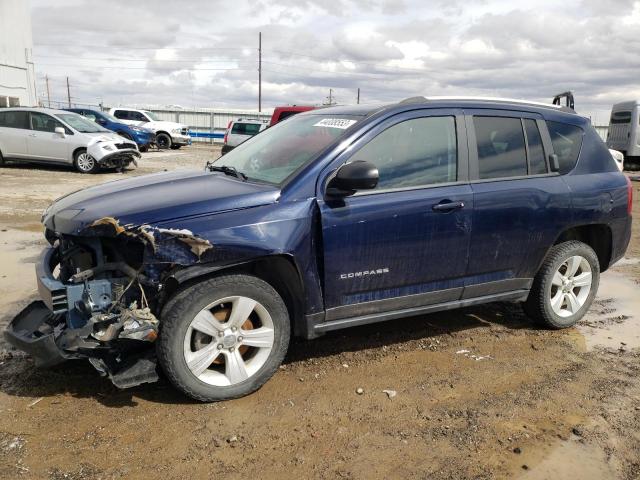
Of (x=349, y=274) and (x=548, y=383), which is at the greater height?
(x=349, y=274)

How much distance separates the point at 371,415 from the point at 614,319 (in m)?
2.96

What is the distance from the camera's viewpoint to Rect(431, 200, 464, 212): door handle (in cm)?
370

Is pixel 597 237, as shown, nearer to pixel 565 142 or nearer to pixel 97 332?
pixel 565 142

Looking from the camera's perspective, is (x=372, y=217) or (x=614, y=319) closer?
(x=372, y=217)

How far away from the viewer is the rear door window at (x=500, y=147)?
4.01 m

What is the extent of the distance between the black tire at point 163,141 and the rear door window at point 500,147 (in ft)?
76.6

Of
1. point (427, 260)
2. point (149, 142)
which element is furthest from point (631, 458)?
point (149, 142)

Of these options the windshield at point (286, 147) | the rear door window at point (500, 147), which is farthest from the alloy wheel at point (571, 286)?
the windshield at point (286, 147)

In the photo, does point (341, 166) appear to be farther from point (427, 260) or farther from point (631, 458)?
point (631, 458)

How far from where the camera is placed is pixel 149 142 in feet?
77.3

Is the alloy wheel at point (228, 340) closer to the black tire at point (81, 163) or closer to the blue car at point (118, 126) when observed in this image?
the black tire at point (81, 163)

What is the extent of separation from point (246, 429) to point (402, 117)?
2.24m

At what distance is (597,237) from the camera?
4762mm

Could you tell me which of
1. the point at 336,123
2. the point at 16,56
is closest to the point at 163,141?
the point at 16,56
